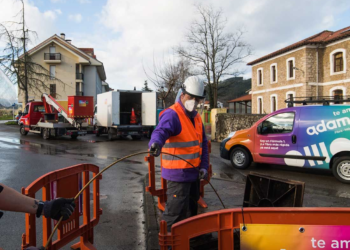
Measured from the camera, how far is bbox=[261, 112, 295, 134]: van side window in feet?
25.0

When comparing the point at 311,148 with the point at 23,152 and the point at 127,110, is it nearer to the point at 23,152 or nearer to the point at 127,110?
the point at 23,152

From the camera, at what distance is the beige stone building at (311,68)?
2753 centimetres

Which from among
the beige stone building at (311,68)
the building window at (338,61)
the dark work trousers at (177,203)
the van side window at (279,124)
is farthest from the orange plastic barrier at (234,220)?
the building window at (338,61)

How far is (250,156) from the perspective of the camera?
28.1 ft

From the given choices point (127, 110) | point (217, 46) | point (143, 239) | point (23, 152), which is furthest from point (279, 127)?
point (217, 46)

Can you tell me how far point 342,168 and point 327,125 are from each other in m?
1.09

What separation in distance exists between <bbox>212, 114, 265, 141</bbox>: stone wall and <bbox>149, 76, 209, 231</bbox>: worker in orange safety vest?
11498mm

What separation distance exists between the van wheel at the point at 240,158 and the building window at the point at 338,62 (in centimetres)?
2428

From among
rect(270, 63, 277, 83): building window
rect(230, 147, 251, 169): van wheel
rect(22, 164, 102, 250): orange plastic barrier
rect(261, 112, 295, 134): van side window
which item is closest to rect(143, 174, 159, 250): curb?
rect(22, 164, 102, 250): orange plastic barrier

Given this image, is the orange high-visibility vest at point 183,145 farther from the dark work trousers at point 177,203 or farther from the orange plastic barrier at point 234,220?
the orange plastic barrier at point 234,220

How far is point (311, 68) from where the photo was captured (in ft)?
97.2

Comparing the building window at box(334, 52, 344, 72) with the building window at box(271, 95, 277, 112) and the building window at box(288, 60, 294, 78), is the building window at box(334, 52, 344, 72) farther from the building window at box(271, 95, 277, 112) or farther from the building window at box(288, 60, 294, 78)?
the building window at box(271, 95, 277, 112)

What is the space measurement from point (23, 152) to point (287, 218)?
12.3 metres

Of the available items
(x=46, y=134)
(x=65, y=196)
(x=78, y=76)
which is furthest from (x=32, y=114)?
(x=78, y=76)
